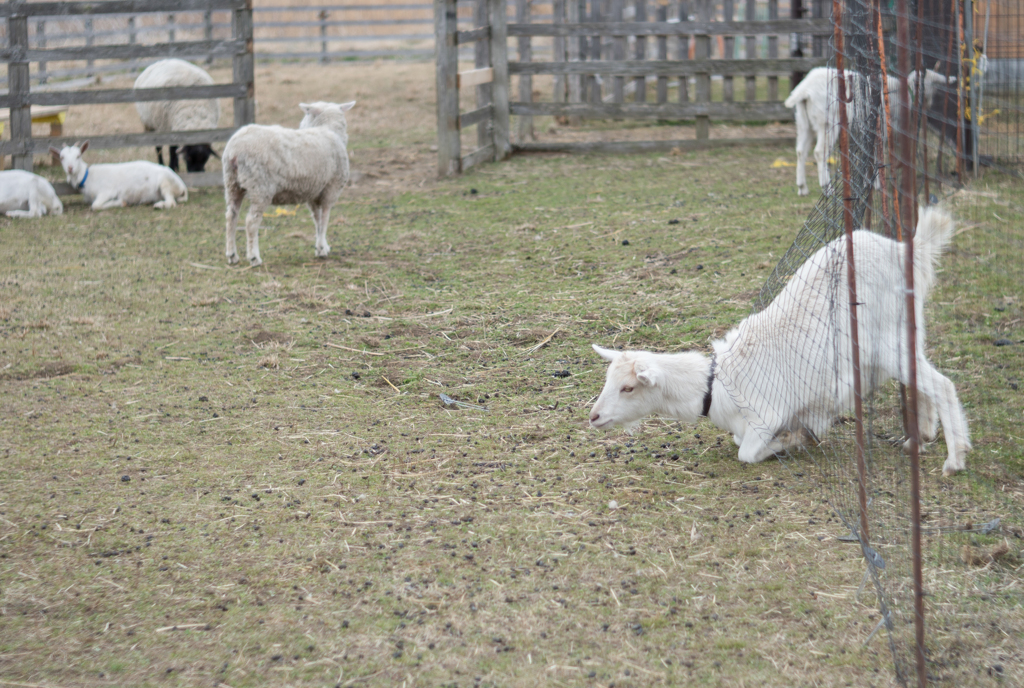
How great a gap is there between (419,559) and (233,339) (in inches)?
116

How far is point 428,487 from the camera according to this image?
12.6ft

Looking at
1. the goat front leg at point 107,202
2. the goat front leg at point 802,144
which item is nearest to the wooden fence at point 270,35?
the goat front leg at point 107,202

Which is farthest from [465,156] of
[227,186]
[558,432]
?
[558,432]

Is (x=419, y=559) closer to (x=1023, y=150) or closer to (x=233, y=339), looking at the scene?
(x=233, y=339)

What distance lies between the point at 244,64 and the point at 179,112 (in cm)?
115

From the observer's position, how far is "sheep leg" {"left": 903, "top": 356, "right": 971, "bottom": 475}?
3.69 m

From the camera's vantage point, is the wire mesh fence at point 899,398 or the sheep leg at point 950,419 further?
the sheep leg at point 950,419

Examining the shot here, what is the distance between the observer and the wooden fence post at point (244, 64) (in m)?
10.2

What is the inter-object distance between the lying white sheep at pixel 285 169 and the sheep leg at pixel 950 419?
4.93 m

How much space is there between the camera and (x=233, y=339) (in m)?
5.76

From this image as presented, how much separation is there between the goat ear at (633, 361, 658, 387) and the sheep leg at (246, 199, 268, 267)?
4.24 meters

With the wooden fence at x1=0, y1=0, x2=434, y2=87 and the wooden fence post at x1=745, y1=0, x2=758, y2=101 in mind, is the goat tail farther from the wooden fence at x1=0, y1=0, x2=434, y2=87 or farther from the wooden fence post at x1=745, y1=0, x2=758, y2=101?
the wooden fence at x1=0, y1=0, x2=434, y2=87

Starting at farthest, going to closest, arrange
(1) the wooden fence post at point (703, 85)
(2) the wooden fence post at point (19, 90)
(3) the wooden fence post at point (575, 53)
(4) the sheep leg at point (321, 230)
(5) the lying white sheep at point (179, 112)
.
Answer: (3) the wooden fence post at point (575, 53) < (1) the wooden fence post at point (703, 85) < (5) the lying white sheep at point (179, 112) < (2) the wooden fence post at point (19, 90) < (4) the sheep leg at point (321, 230)

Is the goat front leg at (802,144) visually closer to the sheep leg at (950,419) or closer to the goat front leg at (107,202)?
the sheep leg at (950,419)
